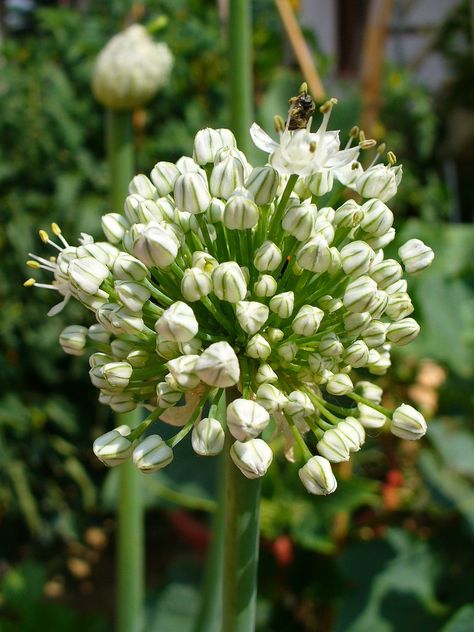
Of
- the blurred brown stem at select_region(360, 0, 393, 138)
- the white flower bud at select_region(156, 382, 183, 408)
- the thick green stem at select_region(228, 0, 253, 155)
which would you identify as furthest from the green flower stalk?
the blurred brown stem at select_region(360, 0, 393, 138)

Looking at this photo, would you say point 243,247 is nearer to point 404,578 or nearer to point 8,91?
point 404,578

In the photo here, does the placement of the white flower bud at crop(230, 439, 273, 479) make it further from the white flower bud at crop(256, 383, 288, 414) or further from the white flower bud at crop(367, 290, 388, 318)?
the white flower bud at crop(367, 290, 388, 318)

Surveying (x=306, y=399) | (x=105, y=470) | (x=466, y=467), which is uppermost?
(x=306, y=399)

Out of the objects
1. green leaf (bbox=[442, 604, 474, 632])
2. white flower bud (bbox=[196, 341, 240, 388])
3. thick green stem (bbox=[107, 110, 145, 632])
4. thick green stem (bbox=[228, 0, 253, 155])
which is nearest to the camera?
white flower bud (bbox=[196, 341, 240, 388])

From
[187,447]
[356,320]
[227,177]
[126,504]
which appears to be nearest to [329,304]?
[356,320]

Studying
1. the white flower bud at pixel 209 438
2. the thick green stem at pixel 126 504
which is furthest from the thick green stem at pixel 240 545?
the thick green stem at pixel 126 504

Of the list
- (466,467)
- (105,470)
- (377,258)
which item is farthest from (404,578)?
(105,470)
